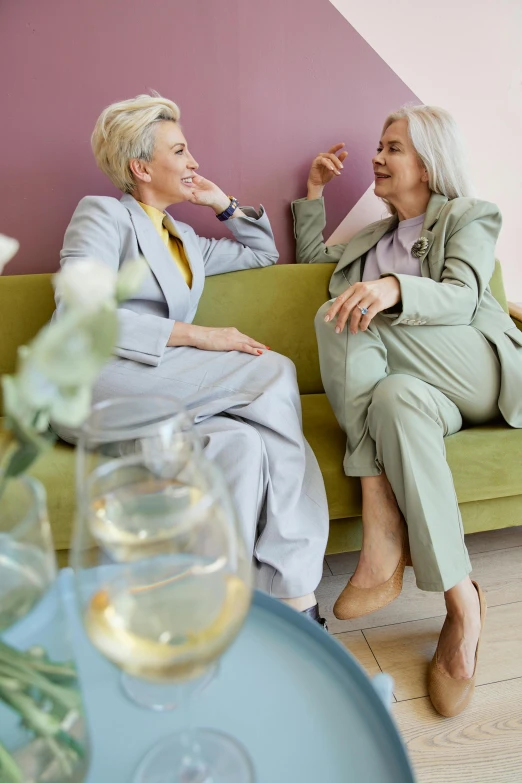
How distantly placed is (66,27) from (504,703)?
2.18 m

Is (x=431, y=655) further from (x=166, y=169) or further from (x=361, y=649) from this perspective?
(x=166, y=169)

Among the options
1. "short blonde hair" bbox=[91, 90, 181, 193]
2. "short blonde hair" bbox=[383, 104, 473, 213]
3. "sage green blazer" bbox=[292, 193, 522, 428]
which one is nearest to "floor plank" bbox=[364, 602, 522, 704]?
"sage green blazer" bbox=[292, 193, 522, 428]

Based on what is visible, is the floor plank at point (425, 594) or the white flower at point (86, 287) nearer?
the white flower at point (86, 287)

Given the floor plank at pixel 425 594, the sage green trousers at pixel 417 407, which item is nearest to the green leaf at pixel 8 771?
the sage green trousers at pixel 417 407

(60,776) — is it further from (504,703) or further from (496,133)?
(496,133)

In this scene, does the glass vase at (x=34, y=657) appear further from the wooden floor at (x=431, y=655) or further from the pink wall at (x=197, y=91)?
the pink wall at (x=197, y=91)

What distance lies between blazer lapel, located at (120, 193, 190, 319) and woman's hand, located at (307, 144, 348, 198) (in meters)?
0.63

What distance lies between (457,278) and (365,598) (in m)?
0.89

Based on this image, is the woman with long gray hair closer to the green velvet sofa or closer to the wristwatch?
the green velvet sofa

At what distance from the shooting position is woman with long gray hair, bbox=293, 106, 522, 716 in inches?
47.0

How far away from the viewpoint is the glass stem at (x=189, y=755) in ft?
1.44

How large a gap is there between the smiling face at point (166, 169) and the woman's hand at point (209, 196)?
0.07 m

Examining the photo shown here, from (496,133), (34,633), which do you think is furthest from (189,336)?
(496,133)

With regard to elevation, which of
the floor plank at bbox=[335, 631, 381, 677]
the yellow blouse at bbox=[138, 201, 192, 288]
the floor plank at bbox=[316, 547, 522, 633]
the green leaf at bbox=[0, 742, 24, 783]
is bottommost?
the floor plank at bbox=[316, 547, 522, 633]
